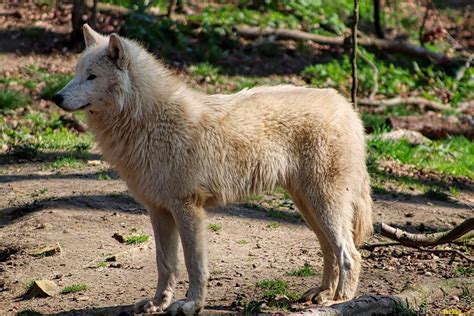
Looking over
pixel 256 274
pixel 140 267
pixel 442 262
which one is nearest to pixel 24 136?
pixel 140 267

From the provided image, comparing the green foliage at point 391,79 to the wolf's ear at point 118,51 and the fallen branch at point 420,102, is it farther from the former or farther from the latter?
the wolf's ear at point 118,51

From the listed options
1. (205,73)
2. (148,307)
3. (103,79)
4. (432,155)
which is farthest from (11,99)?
(148,307)

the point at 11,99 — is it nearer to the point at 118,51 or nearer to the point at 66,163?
the point at 66,163

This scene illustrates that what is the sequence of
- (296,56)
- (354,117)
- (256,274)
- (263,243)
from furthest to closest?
(296,56)
(263,243)
(256,274)
(354,117)

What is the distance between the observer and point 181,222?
582 cm

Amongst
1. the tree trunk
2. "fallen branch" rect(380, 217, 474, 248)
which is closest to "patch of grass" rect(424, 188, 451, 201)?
"fallen branch" rect(380, 217, 474, 248)

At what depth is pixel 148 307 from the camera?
5922mm

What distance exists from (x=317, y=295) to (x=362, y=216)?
2.37 ft

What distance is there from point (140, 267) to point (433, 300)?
8.24ft

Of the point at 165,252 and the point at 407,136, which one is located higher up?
the point at 165,252

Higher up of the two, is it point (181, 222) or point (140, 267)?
point (181, 222)

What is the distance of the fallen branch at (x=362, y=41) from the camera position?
52.5 feet

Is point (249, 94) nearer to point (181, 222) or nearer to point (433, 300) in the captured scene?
point (181, 222)

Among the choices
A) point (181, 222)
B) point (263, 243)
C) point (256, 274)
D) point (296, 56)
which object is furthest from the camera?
point (296, 56)
